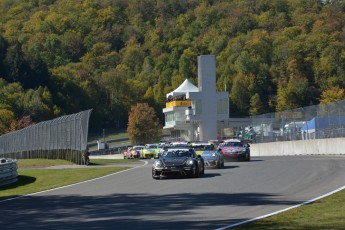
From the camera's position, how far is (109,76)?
17050 cm

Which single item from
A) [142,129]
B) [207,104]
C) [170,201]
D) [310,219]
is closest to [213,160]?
[170,201]

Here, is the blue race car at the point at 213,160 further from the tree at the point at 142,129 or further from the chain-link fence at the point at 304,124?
the tree at the point at 142,129

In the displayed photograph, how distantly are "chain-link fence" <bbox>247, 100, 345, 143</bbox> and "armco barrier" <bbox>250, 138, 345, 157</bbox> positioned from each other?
1.50 feet

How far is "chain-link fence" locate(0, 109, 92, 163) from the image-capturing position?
152 ft

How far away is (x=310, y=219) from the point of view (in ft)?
51.3

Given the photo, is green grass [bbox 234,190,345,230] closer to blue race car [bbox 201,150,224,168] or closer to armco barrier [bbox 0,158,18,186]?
blue race car [bbox 201,150,224,168]

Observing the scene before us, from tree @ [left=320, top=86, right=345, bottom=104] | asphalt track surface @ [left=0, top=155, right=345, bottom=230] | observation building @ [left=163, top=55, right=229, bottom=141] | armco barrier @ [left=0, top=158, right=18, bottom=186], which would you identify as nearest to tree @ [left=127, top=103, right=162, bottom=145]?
observation building @ [left=163, top=55, right=229, bottom=141]

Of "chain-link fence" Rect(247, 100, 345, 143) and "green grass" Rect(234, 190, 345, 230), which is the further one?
"chain-link fence" Rect(247, 100, 345, 143)

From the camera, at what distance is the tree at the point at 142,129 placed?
136500 mm

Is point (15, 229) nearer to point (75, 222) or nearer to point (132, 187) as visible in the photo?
point (75, 222)

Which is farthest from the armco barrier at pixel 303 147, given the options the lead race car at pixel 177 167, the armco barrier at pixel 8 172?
the armco barrier at pixel 8 172

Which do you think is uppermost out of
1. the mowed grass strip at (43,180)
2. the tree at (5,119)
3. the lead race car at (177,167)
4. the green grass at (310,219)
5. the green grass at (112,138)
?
the tree at (5,119)

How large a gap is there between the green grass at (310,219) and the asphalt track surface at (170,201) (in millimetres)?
652

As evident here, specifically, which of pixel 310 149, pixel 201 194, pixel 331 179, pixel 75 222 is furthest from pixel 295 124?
pixel 75 222
